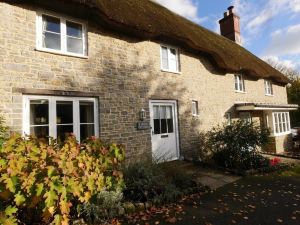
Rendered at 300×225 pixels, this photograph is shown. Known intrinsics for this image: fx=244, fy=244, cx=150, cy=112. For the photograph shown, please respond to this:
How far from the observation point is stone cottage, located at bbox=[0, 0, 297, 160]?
6.24 metres

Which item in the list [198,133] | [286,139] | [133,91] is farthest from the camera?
[286,139]

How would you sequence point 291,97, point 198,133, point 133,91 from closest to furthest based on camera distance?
1. point 133,91
2. point 198,133
3. point 291,97

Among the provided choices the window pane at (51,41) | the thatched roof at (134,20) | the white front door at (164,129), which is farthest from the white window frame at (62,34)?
the white front door at (164,129)

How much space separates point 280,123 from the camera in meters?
16.7

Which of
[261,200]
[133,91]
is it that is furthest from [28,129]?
[261,200]

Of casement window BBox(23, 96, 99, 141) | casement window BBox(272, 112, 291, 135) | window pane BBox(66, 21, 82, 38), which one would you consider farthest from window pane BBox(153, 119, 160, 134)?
casement window BBox(272, 112, 291, 135)

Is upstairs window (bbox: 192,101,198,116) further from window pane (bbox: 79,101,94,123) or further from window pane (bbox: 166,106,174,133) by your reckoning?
window pane (bbox: 79,101,94,123)

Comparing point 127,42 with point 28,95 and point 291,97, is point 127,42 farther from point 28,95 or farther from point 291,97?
point 291,97

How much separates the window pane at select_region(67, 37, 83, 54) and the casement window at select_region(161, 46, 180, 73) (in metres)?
3.55

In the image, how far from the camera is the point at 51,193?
134 inches

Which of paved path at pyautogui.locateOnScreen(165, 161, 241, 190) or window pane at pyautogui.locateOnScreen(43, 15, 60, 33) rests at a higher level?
window pane at pyautogui.locateOnScreen(43, 15, 60, 33)

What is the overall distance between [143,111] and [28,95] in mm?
3765

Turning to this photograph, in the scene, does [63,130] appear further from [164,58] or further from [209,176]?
[164,58]

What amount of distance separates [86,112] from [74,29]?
2539 millimetres
